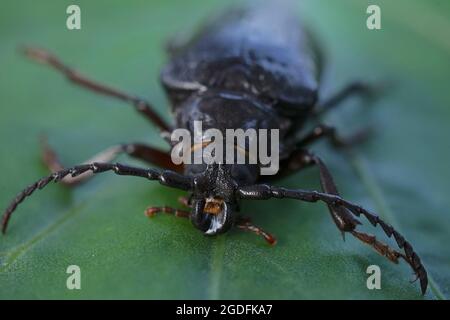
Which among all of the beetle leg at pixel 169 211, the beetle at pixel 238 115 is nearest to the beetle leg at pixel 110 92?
the beetle at pixel 238 115

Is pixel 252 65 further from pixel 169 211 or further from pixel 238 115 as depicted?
pixel 169 211

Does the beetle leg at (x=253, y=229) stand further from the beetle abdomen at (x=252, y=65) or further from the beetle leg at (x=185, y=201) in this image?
the beetle abdomen at (x=252, y=65)

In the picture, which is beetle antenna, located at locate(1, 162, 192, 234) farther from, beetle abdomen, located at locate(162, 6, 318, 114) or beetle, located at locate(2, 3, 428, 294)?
beetle abdomen, located at locate(162, 6, 318, 114)

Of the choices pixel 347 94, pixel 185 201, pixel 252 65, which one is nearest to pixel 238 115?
pixel 252 65

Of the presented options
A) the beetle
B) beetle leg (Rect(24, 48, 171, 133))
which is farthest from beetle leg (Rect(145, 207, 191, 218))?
A: beetle leg (Rect(24, 48, 171, 133))
